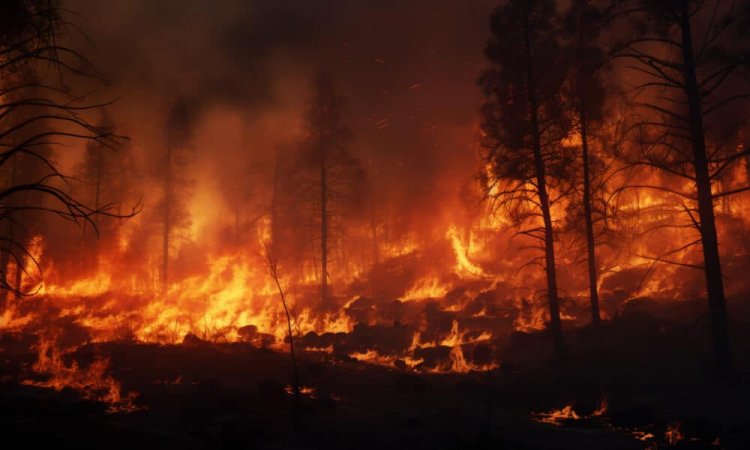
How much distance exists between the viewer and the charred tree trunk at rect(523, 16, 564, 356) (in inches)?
649

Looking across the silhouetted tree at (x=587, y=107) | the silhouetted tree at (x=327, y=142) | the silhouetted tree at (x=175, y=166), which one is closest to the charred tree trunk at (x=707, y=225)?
the silhouetted tree at (x=587, y=107)

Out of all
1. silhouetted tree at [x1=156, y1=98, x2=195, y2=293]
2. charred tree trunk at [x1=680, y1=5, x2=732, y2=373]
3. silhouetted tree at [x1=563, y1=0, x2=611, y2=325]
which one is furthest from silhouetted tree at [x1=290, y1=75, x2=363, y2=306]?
charred tree trunk at [x1=680, y1=5, x2=732, y2=373]

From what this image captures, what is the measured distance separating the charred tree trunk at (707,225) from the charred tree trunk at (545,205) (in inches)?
181

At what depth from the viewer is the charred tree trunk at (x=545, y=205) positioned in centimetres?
1648

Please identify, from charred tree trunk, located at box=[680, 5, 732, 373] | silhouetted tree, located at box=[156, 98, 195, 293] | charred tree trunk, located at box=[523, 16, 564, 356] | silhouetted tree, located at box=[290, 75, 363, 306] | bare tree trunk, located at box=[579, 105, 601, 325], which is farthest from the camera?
silhouetted tree, located at box=[156, 98, 195, 293]

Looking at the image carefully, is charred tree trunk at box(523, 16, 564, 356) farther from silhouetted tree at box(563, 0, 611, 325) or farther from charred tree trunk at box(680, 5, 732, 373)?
charred tree trunk at box(680, 5, 732, 373)

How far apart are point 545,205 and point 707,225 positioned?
5251 mm

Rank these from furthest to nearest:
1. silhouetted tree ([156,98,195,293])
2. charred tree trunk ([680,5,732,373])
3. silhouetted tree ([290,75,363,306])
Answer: silhouetted tree ([156,98,195,293]) → silhouetted tree ([290,75,363,306]) → charred tree trunk ([680,5,732,373])

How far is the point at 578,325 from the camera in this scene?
21562 millimetres

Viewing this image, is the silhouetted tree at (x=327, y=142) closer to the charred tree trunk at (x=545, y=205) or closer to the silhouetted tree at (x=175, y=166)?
the silhouetted tree at (x=175, y=166)

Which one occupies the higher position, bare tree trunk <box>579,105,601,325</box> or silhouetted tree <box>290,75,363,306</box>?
silhouetted tree <box>290,75,363,306</box>

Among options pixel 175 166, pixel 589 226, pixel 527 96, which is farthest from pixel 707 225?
pixel 175 166

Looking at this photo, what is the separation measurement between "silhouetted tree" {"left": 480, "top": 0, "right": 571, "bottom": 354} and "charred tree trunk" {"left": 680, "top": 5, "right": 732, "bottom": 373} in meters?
4.70

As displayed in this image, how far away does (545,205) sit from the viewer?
1700cm
